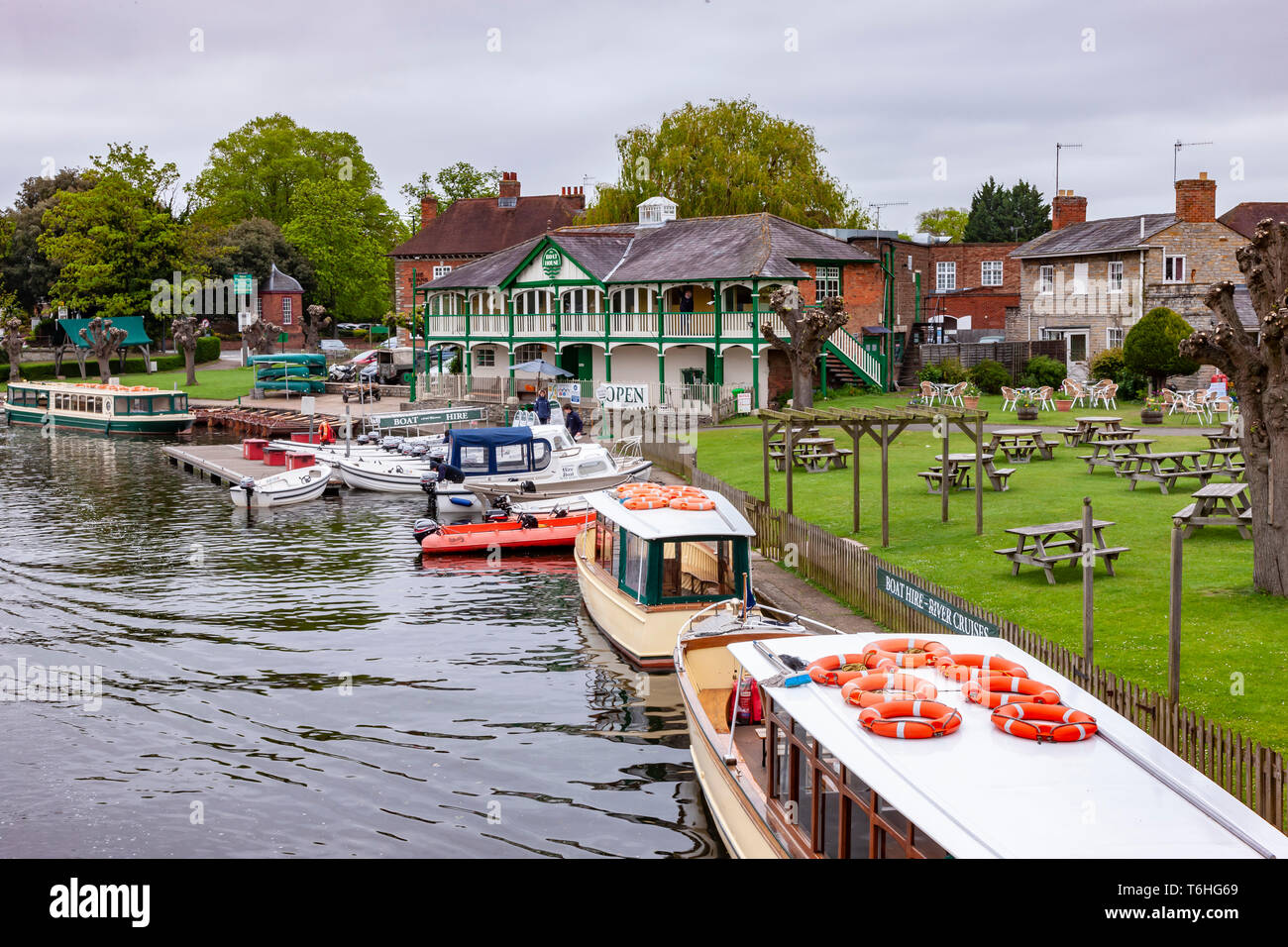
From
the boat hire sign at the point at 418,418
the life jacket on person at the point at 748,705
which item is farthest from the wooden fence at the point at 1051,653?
the boat hire sign at the point at 418,418

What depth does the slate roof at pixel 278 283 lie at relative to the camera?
9206 centimetres

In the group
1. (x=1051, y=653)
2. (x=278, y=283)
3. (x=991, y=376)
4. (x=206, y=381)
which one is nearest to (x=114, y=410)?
(x=206, y=381)

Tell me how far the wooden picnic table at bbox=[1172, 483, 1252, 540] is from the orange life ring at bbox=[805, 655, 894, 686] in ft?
36.6

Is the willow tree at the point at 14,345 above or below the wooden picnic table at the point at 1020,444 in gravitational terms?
above

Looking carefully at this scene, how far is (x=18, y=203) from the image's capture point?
97312 millimetres

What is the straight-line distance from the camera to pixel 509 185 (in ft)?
296

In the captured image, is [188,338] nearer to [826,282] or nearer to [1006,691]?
[826,282]

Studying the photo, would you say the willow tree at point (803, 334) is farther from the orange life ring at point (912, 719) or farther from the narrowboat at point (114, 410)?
the narrowboat at point (114, 410)

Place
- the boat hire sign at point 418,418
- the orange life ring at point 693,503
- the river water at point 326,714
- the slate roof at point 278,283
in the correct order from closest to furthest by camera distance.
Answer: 1. the river water at point 326,714
2. the orange life ring at point 693,503
3. the boat hire sign at point 418,418
4. the slate roof at point 278,283

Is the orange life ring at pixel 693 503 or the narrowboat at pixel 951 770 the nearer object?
the narrowboat at pixel 951 770

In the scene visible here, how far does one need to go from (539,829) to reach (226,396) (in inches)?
2364

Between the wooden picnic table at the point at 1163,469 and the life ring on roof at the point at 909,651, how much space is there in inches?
617
